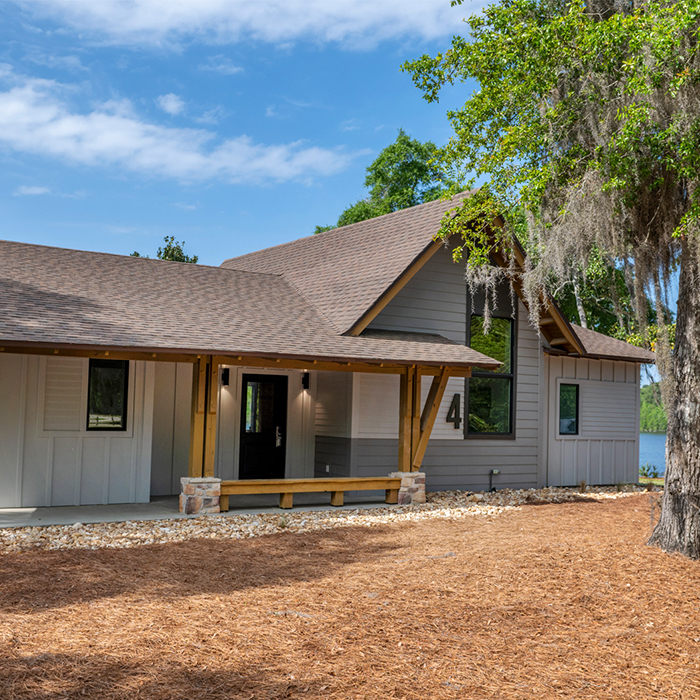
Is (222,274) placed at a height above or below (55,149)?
below

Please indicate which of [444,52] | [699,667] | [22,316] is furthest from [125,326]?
[699,667]

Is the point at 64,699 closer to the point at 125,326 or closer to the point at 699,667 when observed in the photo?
the point at 699,667

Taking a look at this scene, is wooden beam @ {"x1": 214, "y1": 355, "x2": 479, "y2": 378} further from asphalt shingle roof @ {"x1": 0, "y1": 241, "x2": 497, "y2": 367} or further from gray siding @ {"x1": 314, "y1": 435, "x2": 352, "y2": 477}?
gray siding @ {"x1": 314, "y1": 435, "x2": 352, "y2": 477}

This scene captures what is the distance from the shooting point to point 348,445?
11664 millimetres

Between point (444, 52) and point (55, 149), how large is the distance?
142ft

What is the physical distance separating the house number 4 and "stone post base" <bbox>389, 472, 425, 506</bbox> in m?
1.89

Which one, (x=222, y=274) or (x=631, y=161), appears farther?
(x=222, y=274)

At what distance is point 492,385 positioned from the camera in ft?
44.0

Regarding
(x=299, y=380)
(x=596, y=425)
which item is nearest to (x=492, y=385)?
(x=596, y=425)

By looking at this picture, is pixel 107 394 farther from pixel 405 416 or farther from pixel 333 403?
pixel 405 416

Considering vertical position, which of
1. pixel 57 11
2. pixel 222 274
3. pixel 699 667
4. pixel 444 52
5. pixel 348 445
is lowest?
pixel 699 667

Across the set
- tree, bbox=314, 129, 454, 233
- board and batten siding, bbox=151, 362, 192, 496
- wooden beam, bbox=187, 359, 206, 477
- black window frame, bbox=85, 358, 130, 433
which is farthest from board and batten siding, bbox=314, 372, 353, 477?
tree, bbox=314, 129, 454, 233

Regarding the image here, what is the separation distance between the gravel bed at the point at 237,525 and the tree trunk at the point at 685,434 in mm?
3421

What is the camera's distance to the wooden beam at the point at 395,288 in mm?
11320
